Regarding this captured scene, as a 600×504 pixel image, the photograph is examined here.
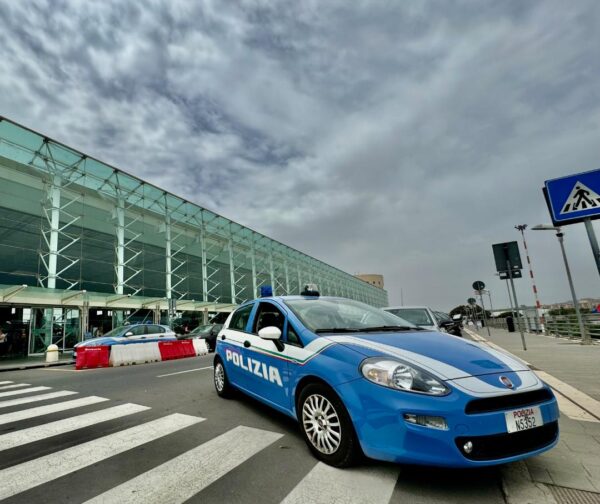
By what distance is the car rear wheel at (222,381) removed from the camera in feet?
17.9

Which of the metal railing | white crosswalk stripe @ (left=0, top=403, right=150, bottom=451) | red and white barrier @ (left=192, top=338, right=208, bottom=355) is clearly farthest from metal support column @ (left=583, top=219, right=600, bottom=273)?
red and white barrier @ (left=192, top=338, right=208, bottom=355)

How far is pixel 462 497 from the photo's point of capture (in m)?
2.44

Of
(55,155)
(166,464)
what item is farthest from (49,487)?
(55,155)

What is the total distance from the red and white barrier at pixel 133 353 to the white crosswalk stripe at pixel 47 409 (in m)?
6.92

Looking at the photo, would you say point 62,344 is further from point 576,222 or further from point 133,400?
point 576,222

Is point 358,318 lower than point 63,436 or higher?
higher

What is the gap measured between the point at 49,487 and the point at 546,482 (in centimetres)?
376

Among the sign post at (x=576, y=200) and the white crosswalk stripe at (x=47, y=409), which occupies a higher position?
the sign post at (x=576, y=200)

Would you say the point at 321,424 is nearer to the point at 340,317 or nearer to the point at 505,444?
the point at 340,317

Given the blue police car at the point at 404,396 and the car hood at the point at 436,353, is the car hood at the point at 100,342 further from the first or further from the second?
the car hood at the point at 436,353

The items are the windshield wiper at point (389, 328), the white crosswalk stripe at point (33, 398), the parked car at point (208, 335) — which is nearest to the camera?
the windshield wiper at point (389, 328)

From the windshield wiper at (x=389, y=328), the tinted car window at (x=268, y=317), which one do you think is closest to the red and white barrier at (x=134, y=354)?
the tinted car window at (x=268, y=317)

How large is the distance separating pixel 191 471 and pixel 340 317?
2.03m

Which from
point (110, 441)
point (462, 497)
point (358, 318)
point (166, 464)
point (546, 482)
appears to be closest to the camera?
point (462, 497)
